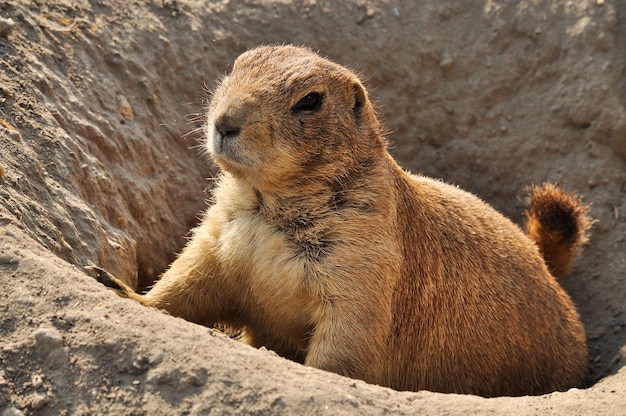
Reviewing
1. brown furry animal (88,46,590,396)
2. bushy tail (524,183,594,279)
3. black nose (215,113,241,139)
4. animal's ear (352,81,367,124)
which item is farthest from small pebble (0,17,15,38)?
bushy tail (524,183,594,279)

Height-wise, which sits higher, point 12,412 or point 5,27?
point 5,27

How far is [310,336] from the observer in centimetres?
521

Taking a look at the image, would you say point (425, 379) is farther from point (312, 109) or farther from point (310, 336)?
point (312, 109)

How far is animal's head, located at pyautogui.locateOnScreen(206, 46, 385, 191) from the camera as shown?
466 cm

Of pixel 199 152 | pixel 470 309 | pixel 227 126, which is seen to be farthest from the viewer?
pixel 199 152

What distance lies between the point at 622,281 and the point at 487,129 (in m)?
1.96

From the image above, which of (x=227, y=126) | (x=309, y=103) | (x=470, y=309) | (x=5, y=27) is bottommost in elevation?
(x=470, y=309)

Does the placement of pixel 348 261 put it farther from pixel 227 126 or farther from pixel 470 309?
pixel 470 309

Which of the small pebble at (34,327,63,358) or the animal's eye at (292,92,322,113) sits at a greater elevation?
the animal's eye at (292,92,322,113)

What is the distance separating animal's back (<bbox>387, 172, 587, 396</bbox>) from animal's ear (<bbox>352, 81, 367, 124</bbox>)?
549 millimetres

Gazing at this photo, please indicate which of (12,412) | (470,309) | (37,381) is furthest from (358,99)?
(12,412)

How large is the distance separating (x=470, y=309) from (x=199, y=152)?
260 cm

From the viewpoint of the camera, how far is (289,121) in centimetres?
481

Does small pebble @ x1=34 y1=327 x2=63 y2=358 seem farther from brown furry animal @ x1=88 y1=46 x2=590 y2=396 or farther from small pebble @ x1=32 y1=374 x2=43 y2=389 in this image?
brown furry animal @ x1=88 y1=46 x2=590 y2=396
